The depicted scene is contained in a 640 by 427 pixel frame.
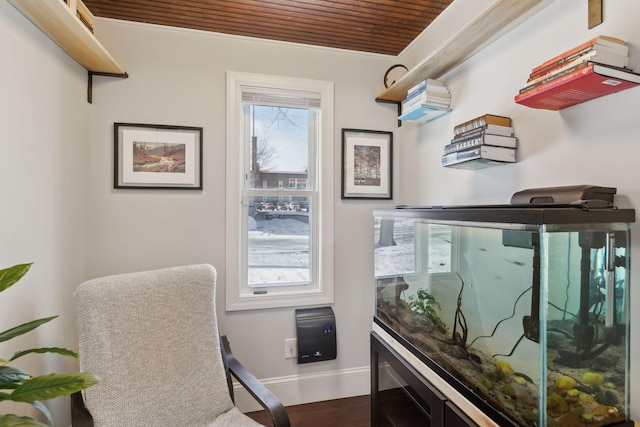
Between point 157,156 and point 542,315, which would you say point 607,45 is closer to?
point 542,315

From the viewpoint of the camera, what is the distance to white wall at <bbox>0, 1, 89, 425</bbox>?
1.23m

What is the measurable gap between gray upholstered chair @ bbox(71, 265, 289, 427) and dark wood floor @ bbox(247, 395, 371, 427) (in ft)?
2.03

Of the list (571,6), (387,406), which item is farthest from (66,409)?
(571,6)

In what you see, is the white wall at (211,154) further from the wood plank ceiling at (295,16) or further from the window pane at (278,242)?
the window pane at (278,242)

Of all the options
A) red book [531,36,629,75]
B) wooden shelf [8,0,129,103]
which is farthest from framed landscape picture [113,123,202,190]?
red book [531,36,629,75]

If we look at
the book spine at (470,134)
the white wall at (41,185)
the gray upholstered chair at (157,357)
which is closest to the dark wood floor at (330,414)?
the gray upholstered chair at (157,357)

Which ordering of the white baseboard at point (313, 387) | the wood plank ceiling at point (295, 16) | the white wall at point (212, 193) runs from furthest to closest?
1. the white baseboard at point (313, 387)
2. the white wall at point (212, 193)
3. the wood plank ceiling at point (295, 16)

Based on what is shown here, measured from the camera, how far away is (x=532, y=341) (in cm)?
87

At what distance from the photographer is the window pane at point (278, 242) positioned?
2.21 meters

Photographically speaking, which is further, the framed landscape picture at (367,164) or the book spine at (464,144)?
the framed landscape picture at (367,164)

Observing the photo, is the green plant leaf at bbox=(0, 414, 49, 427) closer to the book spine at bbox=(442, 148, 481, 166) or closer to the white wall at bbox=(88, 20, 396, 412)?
the white wall at bbox=(88, 20, 396, 412)

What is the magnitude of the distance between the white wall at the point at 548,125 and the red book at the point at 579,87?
5 centimetres

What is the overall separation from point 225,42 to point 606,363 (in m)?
2.43

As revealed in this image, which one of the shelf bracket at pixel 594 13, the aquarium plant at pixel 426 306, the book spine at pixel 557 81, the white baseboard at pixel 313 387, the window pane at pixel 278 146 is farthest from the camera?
the window pane at pixel 278 146
